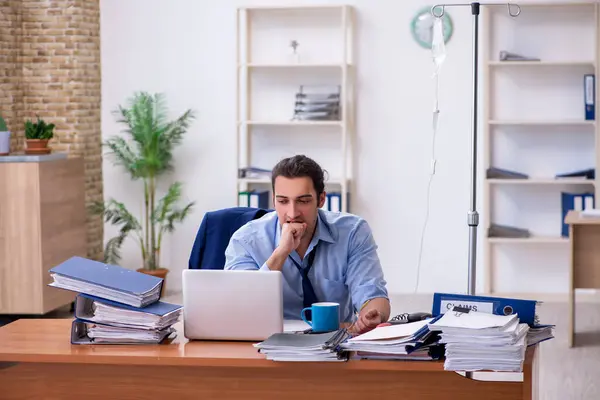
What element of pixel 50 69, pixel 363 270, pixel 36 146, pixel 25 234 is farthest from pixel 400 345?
pixel 50 69

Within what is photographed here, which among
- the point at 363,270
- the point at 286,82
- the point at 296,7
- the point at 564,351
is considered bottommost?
the point at 564,351

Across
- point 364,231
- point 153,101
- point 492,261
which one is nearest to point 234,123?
point 153,101

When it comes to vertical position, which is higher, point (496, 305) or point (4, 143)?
point (4, 143)

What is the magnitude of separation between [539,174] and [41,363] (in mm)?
5059

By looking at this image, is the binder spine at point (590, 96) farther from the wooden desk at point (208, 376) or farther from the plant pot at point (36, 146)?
the wooden desk at point (208, 376)

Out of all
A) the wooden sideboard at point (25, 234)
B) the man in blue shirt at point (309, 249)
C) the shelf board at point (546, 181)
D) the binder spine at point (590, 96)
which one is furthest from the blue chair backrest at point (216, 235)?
the binder spine at point (590, 96)

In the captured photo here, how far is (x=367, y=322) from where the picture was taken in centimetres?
299

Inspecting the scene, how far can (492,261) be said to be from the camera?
7.29 m

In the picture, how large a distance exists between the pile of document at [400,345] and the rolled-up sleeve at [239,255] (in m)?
0.77

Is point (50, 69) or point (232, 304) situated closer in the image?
point (232, 304)

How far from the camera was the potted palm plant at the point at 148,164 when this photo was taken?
7152mm

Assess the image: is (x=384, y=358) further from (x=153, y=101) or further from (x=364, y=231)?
(x=153, y=101)

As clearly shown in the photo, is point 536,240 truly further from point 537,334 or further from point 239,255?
point 537,334

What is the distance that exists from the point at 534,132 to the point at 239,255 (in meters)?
4.26
